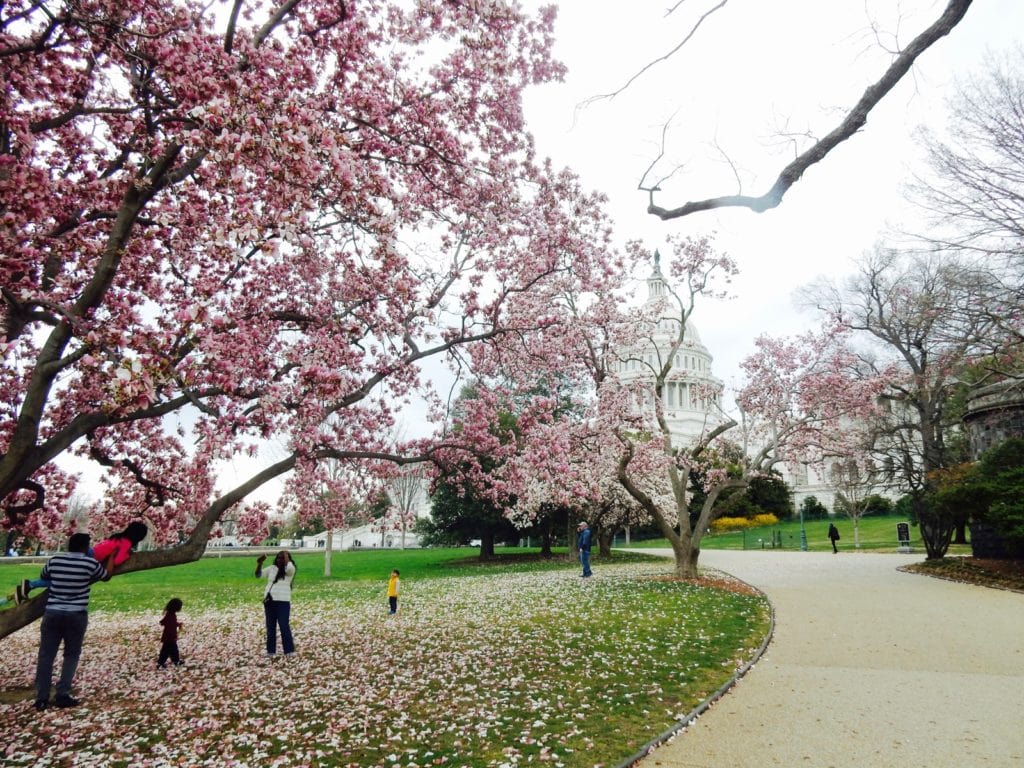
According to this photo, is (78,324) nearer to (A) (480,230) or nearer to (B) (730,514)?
(A) (480,230)

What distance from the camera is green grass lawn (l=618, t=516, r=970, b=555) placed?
4138 centimetres

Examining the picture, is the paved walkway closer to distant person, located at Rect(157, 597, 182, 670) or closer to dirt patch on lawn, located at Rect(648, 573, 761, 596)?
dirt patch on lawn, located at Rect(648, 573, 761, 596)

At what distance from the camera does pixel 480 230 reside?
1154 cm

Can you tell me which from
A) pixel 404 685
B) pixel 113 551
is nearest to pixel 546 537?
pixel 404 685

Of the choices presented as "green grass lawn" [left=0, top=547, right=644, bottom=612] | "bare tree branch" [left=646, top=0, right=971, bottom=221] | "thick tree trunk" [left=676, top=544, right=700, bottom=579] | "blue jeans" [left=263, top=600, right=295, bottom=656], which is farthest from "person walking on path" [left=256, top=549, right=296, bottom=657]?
"thick tree trunk" [left=676, top=544, right=700, bottom=579]

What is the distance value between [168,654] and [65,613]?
3.36 meters

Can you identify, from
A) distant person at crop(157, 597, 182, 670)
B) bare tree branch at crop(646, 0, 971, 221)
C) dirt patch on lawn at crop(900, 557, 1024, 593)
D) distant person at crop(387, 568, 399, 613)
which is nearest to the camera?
bare tree branch at crop(646, 0, 971, 221)

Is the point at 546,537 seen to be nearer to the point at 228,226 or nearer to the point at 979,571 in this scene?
the point at 979,571

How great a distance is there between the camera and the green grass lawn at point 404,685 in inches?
228

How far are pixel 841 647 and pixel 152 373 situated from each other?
1083 cm

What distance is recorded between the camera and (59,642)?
7.17 metres

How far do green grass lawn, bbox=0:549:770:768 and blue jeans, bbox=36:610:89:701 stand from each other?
1.14 feet

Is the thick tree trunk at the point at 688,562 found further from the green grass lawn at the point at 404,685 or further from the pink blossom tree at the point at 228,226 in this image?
the pink blossom tree at the point at 228,226

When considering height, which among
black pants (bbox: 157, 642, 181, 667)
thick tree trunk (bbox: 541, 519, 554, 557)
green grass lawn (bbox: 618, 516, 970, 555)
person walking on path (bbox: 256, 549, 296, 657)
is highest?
person walking on path (bbox: 256, 549, 296, 657)
